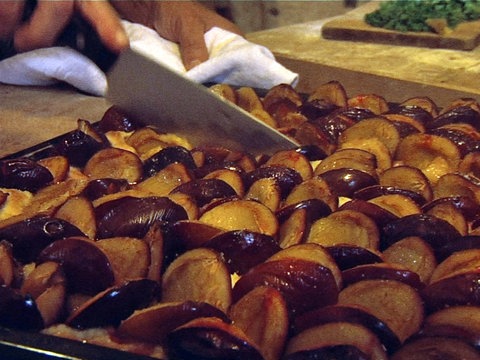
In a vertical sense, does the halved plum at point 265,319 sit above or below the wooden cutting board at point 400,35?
above

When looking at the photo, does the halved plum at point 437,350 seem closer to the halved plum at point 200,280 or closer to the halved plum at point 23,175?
the halved plum at point 200,280

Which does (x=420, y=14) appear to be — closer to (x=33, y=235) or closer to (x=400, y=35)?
(x=400, y=35)

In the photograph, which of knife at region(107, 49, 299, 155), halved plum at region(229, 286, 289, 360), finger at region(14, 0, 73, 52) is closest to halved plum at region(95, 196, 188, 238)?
halved plum at region(229, 286, 289, 360)

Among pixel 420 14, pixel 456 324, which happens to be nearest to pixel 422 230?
pixel 456 324

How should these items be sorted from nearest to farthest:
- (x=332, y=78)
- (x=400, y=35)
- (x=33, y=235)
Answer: (x=33, y=235)
(x=332, y=78)
(x=400, y=35)

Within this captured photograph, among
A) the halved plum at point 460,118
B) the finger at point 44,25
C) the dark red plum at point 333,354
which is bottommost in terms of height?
the halved plum at point 460,118

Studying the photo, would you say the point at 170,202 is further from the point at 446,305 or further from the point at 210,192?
the point at 446,305

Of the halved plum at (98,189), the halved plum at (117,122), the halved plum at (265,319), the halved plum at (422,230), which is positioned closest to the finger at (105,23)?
the halved plum at (117,122)
